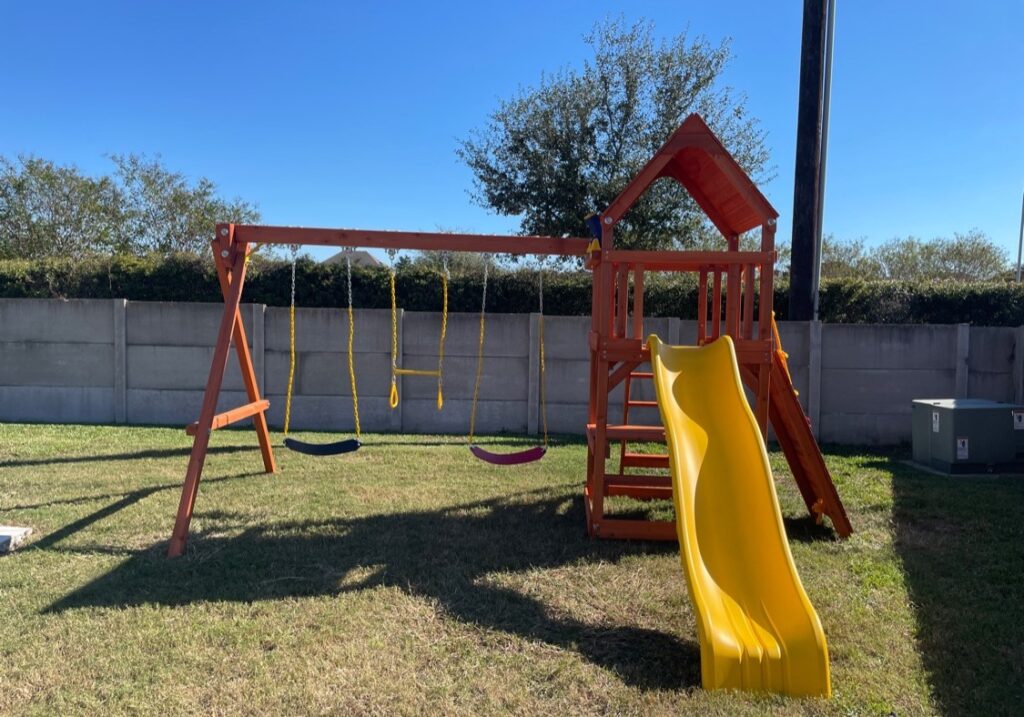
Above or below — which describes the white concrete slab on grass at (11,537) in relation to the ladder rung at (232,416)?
below

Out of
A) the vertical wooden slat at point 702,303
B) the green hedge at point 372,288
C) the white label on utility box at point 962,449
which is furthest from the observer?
the green hedge at point 372,288

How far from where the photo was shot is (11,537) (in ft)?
14.6

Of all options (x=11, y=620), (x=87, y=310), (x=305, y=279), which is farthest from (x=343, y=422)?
(x=11, y=620)

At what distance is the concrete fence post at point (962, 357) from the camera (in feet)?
30.1

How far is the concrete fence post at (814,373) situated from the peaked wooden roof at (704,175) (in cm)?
437

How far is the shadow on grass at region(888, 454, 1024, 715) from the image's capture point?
2.92 meters

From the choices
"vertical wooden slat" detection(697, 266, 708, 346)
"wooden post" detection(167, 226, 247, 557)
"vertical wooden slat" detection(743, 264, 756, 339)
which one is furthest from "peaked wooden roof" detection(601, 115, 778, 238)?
"wooden post" detection(167, 226, 247, 557)

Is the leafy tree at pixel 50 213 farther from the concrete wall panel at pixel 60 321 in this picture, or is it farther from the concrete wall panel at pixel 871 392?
the concrete wall panel at pixel 871 392

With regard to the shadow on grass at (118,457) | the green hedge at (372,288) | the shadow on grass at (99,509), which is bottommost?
the shadow on grass at (99,509)

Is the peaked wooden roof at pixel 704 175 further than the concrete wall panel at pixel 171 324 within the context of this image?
No

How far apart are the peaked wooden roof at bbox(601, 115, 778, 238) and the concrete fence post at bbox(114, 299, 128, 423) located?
26.4 feet

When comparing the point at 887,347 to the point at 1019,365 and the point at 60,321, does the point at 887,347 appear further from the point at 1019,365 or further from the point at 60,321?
the point at 60,321

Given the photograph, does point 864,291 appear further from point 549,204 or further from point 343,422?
point 343,422

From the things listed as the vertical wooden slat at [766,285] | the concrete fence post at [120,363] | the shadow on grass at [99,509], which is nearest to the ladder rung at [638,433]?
the vertical wooden slat at [766,285]
